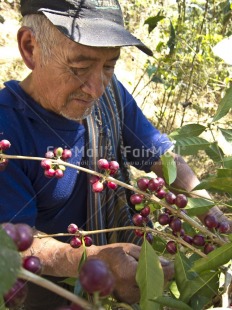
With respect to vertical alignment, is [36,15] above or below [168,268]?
above

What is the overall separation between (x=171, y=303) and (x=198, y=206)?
9.8 inches

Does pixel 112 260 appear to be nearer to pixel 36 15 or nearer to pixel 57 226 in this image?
pixel 57 226

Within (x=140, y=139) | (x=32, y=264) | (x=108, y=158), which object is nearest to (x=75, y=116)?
(x=108, y=158)

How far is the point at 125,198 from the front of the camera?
167 cm

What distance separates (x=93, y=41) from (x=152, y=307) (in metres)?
0.74

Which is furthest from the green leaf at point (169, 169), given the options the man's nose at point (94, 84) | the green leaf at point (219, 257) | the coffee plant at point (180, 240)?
the man's nose at point (94, 84)

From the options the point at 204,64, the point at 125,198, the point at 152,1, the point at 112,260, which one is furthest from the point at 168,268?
the point at 152,1

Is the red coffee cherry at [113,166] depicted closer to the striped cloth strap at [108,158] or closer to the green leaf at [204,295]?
the green leaf at [204,295]

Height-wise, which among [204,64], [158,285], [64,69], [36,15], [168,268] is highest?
[36,15]

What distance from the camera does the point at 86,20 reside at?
1.33 meters

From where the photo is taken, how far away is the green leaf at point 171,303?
2.92 feet

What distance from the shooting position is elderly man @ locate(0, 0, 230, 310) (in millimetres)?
1268

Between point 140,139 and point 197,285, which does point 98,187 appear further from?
point 140,139

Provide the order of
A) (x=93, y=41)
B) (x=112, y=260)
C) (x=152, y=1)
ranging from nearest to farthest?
(x=112, y=260) < (x=93, y=41) < (x=152, y=1)
